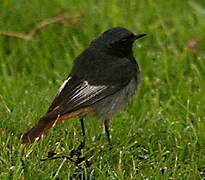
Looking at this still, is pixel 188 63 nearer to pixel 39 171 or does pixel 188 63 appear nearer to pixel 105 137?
pixel 105 137

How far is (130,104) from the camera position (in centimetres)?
799

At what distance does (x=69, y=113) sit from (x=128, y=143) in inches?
33.3

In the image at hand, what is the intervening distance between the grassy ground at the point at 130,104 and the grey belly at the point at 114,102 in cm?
29

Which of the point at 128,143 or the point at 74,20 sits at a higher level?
the point at 74,20

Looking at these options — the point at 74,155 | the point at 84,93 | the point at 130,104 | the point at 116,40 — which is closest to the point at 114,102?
the point at 84,93

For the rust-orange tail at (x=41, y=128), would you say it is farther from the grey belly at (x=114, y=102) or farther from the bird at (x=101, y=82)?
the grey belly at (x=114, y=102)

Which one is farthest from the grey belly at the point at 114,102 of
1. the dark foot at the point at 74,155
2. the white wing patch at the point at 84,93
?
the dark foot at the point at 74,155

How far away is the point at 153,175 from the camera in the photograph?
18.5ft

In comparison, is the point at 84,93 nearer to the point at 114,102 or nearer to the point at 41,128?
the point at 114,102

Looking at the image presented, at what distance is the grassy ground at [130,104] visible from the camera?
578 centimetres

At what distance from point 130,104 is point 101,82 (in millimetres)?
1597

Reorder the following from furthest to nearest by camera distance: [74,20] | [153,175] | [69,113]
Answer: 1. [74,20]
2. [69,113]
3. [153,175]

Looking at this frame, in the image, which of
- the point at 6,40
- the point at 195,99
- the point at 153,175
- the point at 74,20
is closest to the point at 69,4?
the point at 74,20

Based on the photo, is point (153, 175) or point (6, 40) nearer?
point (153, 175)
